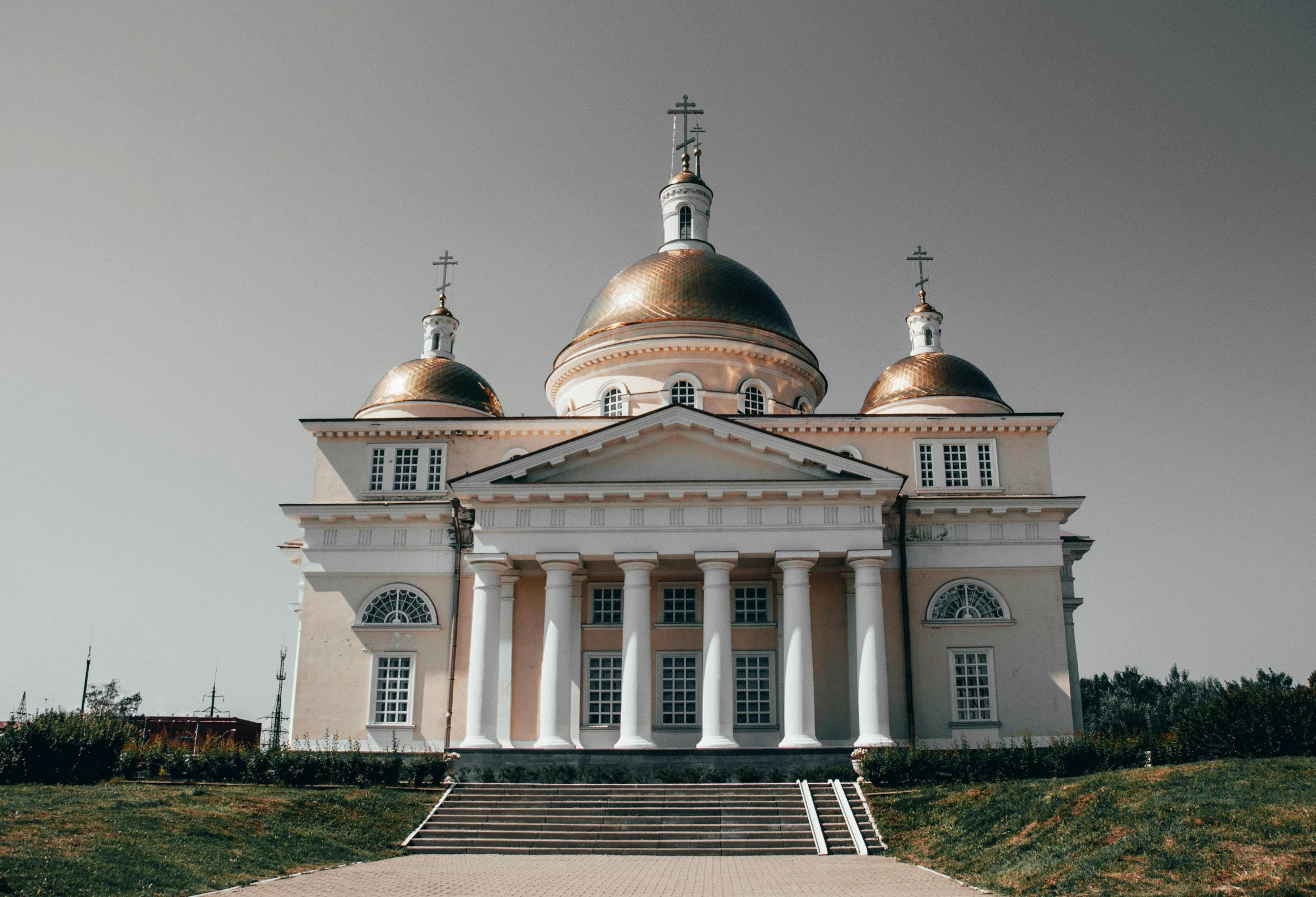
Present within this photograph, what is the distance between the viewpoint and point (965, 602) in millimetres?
29344

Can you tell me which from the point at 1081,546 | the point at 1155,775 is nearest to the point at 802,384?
the point at 1081,546

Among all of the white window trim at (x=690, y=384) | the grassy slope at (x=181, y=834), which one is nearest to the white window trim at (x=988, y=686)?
the white window trim at (x=690, y=384)

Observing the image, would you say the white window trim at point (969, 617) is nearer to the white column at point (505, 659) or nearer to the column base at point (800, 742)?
the column base at point (800, 742)

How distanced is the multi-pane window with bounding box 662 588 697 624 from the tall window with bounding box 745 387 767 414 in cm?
737

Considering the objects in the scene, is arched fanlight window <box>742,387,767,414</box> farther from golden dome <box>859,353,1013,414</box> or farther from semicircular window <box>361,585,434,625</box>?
semicircular window <box>361,585,434,625</box>

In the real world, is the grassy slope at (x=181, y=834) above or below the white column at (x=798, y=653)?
below

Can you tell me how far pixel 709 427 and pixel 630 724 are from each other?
7262mm

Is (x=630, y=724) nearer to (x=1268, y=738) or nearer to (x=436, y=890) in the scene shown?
(x=436, y=890)

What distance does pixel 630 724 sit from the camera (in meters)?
26.2

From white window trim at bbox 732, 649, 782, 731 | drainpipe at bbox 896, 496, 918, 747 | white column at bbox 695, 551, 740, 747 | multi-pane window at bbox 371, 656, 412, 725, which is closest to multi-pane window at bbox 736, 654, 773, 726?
white window trim at bbox 732, 649, 782, 731

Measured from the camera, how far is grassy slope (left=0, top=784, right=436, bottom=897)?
13867 millimetres

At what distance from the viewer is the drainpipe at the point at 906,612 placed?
28453mm

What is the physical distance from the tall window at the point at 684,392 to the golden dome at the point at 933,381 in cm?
516

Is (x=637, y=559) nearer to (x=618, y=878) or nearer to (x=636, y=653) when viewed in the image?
(x=636, y=653)
